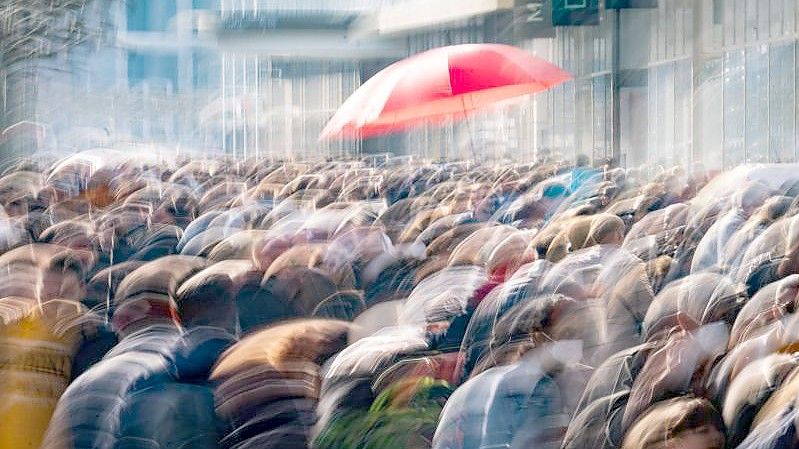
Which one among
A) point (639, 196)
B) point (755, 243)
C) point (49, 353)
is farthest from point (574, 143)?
point (49, 353)

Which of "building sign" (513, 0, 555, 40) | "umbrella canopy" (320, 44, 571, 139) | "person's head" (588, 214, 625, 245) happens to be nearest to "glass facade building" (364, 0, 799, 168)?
"building sign" (513, 0, 555, 40)

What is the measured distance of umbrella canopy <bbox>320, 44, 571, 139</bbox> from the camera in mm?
7996

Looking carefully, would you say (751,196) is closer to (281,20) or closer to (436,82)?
(436,82)

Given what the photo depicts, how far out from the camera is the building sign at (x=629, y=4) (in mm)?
13547

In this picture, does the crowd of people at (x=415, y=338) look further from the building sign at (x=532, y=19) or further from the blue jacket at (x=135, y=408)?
the building sign at (x=532, y=19)

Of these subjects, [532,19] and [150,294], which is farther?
[532,19]

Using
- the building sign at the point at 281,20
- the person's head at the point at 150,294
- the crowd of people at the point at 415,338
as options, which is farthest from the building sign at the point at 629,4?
the person's head at the point at 150,294

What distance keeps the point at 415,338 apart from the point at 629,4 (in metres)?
12.1

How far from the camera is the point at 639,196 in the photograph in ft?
21.3

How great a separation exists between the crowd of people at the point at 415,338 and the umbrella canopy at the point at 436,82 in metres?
A: 2.55

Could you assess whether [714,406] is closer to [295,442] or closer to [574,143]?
[295,442]

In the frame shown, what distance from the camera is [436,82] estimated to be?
26.5ft

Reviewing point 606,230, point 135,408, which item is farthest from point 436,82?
point 135,408

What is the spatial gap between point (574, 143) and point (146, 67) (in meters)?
6.68
